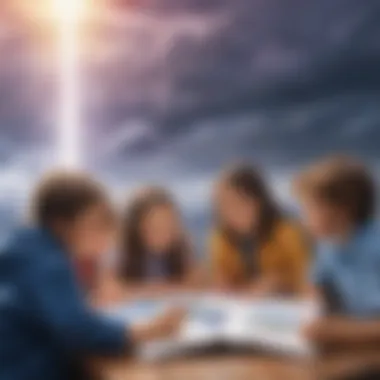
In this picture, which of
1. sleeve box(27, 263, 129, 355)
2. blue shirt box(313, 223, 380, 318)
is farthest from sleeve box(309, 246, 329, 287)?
sleeve box(27, 263, 129, 355)

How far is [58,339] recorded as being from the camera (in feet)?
4.22

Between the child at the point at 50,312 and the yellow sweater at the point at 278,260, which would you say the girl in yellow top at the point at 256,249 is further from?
the child at the point at 50,312

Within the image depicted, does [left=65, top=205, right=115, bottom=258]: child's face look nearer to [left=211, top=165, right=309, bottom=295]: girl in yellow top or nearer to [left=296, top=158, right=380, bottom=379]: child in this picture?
[left=211, top=165, right=309, bottom=295]: girl in yellow top

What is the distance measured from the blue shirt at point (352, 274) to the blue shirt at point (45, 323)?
0.96 feet

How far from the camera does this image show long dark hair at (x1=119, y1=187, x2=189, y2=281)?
52.7 inches

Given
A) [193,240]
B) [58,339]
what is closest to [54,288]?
[58,339]

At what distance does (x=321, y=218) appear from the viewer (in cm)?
136

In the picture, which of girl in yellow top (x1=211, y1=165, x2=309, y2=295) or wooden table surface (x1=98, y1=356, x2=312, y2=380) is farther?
girl in yellow top (x1=211, y1=165, x2=309, y2=295)

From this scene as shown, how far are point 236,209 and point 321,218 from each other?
0.39ft

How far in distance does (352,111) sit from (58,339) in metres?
0.52

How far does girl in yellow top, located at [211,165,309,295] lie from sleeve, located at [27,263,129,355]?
0.56 ft

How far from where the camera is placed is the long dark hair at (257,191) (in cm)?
136

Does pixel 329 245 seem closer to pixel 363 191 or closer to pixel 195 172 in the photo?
pixel 363 191

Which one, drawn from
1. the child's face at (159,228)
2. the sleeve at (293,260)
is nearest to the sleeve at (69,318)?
the child's face at (159,228)
